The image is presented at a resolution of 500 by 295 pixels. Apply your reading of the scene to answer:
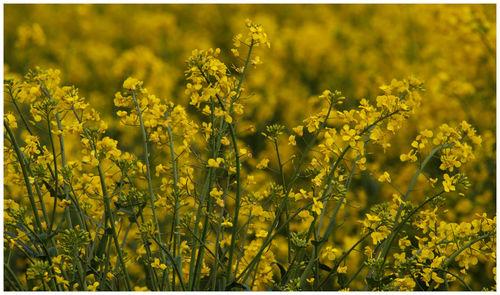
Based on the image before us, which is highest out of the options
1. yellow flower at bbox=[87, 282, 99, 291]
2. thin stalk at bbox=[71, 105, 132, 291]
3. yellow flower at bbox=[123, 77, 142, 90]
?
yellow flower at bbox=[123, 77, 142, 90]

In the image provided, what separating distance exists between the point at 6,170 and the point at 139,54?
3349 millimetres

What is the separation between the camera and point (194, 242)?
1.93 metres

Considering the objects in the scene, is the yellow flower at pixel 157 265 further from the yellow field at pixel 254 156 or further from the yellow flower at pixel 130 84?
the yellow flower at pixel 130 84

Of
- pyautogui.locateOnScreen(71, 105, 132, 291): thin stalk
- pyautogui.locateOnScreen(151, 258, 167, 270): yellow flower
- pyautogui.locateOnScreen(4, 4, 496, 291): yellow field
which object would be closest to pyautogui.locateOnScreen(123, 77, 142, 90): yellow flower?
pyautogui.locateOnScreen(4, 4, 496, 291): yellow field

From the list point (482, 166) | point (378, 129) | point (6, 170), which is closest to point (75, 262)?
point (6, 170)

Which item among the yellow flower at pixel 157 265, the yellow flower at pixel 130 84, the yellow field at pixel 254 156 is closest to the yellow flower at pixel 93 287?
the yellow field at pixel 254 156

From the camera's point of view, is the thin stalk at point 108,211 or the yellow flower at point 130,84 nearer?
the thin stalk at point 108,211

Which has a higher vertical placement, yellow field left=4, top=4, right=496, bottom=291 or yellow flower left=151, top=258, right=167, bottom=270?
yellow field left=4, top=4, right=496, bottom=291

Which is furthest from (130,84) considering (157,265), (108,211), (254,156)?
(254,156)

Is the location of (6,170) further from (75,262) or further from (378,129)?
(378,129)

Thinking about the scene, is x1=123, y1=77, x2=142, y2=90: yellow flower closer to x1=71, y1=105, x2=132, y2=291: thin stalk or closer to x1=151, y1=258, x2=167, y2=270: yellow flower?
x1=71, y1=105, x2=132, y2=291: thin stalk

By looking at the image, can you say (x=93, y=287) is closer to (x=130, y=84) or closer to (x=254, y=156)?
(x=130, y=84)

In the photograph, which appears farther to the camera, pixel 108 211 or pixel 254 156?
pixel 254 156

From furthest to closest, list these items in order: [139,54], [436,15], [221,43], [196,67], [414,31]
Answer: [221,43]
[414,31]
[139,54]
[436,15]
[196,67]
